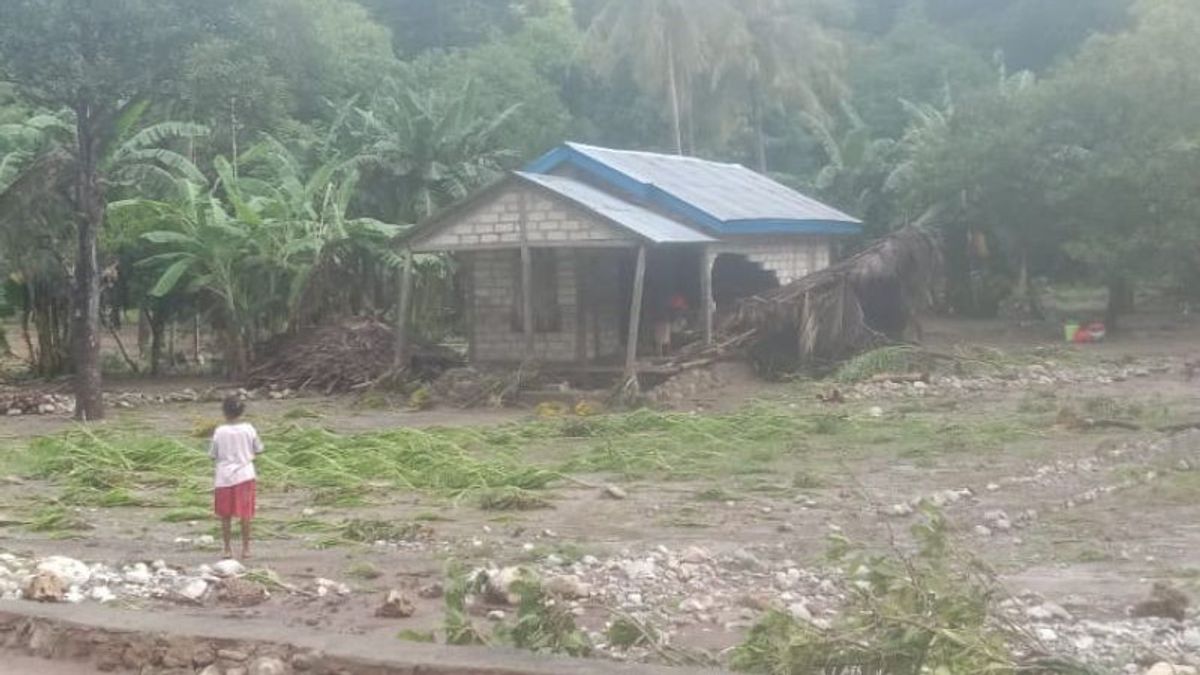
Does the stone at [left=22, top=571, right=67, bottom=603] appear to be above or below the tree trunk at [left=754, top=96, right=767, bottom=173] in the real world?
below

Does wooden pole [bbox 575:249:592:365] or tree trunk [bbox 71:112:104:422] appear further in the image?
wooden pole [bbox 575:249:592:365]

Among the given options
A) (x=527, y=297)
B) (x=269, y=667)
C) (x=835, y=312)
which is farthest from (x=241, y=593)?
(x=835, y=312)

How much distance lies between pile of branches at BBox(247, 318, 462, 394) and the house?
2.76ft

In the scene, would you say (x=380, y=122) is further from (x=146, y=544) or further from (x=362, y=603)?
(x=362, y=603)

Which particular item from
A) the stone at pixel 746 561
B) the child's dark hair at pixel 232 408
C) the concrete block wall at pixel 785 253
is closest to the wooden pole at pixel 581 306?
the concrete block wall at pixel 785 253

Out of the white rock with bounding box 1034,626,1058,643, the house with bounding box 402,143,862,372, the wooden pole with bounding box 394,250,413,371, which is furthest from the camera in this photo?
the wooden pole with bounding box 394,250,413,371

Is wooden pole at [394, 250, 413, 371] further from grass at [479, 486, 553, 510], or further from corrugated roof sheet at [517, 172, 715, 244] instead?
grass at [479, 486, 553, 510]

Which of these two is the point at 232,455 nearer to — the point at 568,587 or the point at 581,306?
the point at 568,587

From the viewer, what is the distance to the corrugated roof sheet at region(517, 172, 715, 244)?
20562mm

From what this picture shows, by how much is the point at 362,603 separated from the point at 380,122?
26976 mm

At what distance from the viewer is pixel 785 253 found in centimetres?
2609

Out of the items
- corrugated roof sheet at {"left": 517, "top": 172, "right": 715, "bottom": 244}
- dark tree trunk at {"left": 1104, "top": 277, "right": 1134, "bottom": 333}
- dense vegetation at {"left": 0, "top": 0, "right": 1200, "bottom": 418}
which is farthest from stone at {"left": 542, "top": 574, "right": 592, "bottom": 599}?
dark tree trunk at {"left": 1104, "top": 277, "right": 1134, "bottom": 333}

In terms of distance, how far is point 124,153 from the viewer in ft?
85.5

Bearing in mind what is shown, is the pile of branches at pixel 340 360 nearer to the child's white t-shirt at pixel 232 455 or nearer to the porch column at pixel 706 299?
the porch column at pixel 706 299
